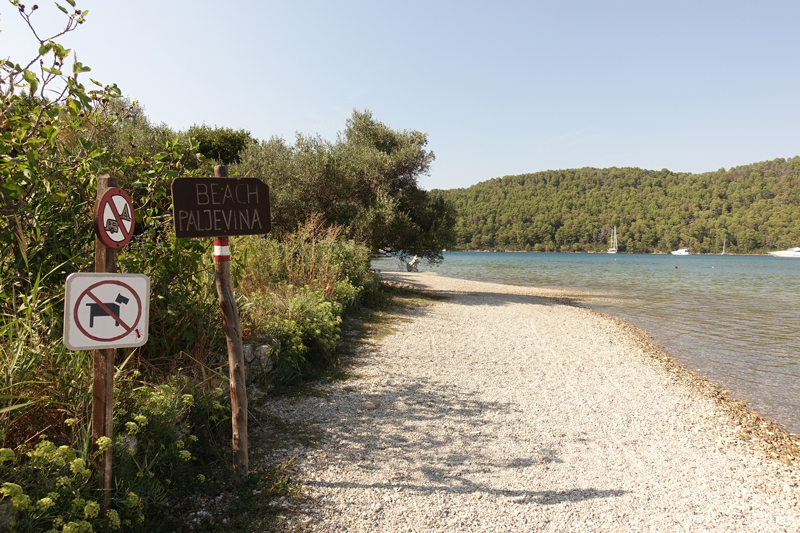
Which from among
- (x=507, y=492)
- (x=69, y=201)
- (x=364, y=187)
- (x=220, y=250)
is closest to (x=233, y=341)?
(x=220, y=250)

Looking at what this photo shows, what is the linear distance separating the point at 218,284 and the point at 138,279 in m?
0.88

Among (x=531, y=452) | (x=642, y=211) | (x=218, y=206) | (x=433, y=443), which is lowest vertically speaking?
(x=531, y=452)

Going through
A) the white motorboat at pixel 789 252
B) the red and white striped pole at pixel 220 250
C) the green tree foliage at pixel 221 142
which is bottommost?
the white motorboat at pixel 789 252

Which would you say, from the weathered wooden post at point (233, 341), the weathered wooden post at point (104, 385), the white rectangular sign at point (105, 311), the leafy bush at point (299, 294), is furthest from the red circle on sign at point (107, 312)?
the leafy bush at point (299, 294)

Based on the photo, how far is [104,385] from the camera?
230 cm

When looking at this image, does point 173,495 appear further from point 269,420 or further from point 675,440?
point 675,440

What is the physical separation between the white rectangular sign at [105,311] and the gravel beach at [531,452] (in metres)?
1.76

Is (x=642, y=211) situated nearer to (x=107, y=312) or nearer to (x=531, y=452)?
(x=531, y=452)

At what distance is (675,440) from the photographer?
478 centimetres

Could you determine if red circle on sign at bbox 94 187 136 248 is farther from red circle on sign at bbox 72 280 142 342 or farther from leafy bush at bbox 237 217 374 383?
leafy bush at bbox 237 217 374 383

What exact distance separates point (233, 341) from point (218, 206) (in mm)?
1080

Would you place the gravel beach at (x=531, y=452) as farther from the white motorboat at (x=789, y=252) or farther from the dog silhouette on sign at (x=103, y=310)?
the white motorboat at (x=789, y=252)

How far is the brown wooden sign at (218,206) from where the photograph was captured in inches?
113

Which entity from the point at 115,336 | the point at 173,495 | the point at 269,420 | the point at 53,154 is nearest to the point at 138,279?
the point at 115,336
